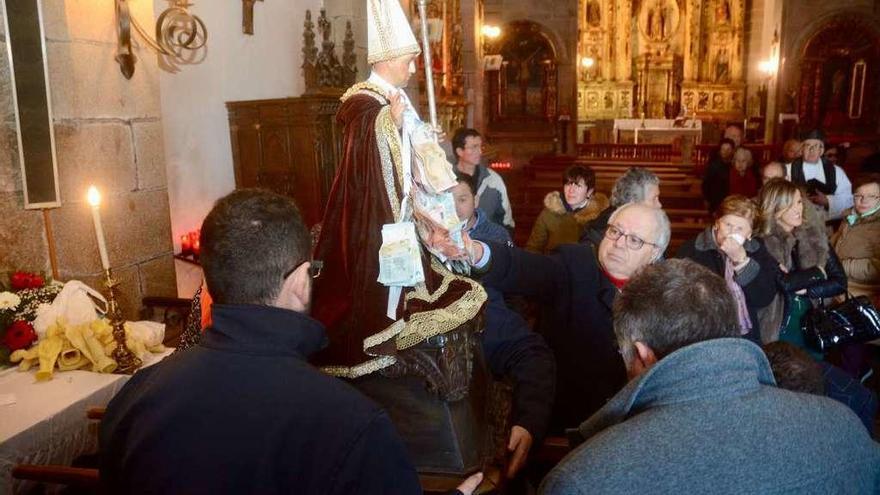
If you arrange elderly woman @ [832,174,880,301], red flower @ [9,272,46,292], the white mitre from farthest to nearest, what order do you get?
elderly woman @ [832,174,880,301] < red flower @ [9,272,46,292] < the white mitre

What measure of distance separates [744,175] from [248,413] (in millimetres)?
8149

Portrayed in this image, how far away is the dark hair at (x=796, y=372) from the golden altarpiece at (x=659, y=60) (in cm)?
2059

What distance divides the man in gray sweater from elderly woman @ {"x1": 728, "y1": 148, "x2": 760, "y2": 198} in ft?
24.0

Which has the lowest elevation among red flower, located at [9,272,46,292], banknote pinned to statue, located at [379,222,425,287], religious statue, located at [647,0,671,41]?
red flower, located at [9,272,46,292]

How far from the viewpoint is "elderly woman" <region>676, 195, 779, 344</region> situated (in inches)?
140

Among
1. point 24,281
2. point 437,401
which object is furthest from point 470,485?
point 24,281

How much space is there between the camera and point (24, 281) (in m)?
3.54

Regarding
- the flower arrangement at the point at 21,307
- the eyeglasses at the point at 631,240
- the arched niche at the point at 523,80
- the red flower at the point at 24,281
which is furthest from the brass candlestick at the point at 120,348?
the arched niche at the point at 523,80

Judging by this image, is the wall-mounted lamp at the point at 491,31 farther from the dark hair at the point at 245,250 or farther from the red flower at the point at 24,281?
the dark hair at the point at 245,250

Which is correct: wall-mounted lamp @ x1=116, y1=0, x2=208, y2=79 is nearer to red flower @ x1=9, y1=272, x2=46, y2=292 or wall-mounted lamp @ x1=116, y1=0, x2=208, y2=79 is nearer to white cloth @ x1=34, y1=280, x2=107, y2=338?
red flower @ x1=9, y1=272, x2=46, y2=292

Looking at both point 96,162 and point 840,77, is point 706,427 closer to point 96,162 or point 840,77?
point 96,162

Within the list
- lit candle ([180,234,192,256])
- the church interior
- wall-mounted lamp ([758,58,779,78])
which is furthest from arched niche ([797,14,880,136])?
lit candle ([180,234,192,256])

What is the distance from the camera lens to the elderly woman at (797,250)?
4.08 m

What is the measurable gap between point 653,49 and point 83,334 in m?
21.6
